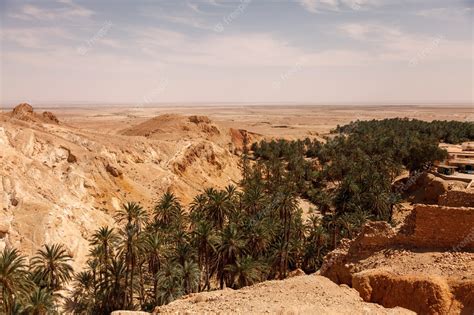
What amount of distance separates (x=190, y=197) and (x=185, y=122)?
42754 millimetres

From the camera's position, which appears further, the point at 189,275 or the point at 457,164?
the point at 457,164

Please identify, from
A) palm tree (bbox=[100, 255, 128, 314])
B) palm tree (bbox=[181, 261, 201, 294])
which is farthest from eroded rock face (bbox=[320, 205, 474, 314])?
palm tree (bbox=[100, 255, 128, 314])

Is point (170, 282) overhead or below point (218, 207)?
below

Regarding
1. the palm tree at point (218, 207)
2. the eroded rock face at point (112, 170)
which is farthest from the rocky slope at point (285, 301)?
the eroded rock face at point (112, 170)

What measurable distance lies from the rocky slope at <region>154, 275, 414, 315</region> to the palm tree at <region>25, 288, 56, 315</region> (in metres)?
13.2

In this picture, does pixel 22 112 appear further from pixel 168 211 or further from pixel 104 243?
pixel 104 243

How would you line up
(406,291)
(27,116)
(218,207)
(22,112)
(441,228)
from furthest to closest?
(22,112) → (27,116) → (218,207) → (441,228) → (406,291)

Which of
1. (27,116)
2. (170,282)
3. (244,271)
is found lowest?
(170,282)

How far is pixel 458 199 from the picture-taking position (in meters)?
22.3

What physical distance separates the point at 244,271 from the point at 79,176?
31.4 meters

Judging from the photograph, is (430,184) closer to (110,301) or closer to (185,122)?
(110,301)

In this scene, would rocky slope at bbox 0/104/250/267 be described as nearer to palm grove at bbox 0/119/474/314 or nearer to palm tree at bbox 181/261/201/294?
palm grove at bbox 0/119/474/314

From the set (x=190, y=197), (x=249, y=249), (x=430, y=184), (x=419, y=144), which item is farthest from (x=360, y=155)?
(x=249, y=249)

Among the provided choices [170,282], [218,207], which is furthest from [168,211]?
[170,282]
